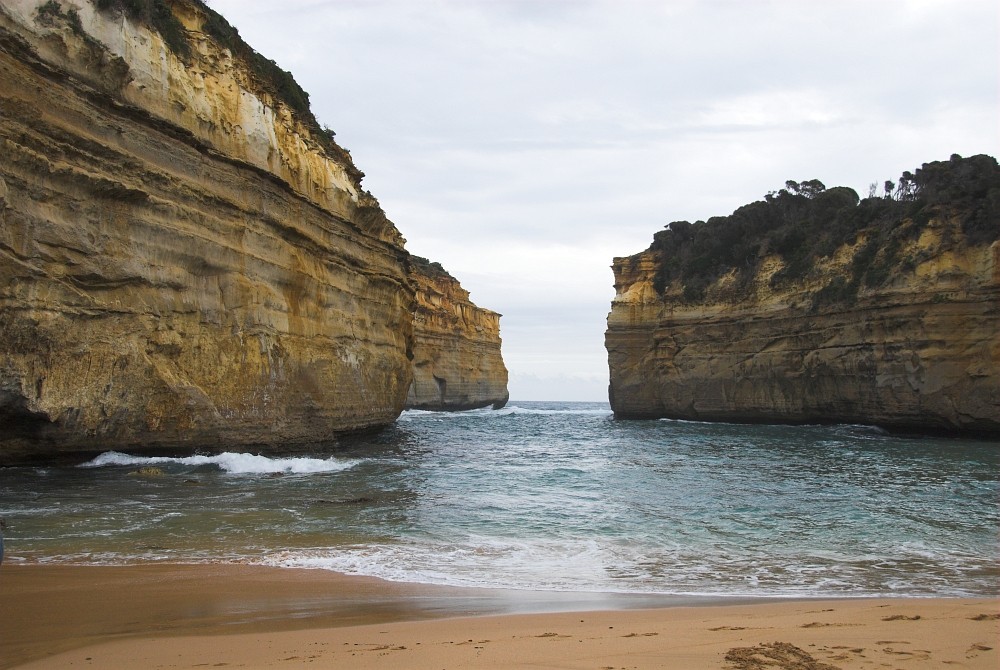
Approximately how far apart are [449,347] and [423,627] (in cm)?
5289

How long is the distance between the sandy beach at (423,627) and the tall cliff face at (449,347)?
43.9 metres

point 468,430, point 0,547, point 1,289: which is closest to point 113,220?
point 1,289

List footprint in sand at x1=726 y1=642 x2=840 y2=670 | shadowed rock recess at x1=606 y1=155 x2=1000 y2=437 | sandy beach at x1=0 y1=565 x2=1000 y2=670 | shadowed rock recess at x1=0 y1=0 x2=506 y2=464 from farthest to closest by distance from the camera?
shadowed rock recess at x1=606 y1=155 x2=1000 y2=437 → shadowed rock recess at x1=0 y1=0 x2=506 y2=464 → sandy beach at x1=0 y1=565 x2=1000 y2=670 → footprint in sand at x1=726 y1=642 x2=840 y2=670

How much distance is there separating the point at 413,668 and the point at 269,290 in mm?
14662

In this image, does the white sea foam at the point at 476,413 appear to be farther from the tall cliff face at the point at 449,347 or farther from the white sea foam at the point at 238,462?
the white sea foam at the point at 238,462

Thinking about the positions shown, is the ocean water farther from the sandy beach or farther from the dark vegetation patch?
the dark vegetation patch

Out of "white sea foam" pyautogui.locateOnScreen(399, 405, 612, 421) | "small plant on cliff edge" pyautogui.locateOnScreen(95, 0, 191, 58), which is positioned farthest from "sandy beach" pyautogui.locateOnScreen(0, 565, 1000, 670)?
"white sea foam" pyautogui.locateOnScreen(399, 405, 612, 421)

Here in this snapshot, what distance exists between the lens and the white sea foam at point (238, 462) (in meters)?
13.6

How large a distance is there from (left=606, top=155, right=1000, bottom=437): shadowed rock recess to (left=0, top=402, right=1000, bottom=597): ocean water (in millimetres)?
8777

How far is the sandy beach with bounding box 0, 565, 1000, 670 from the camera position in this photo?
4.17 m

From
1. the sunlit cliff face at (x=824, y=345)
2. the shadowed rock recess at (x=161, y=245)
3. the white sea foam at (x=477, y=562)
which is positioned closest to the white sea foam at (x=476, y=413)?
the sunlit cliff face at (x=824, y=345)

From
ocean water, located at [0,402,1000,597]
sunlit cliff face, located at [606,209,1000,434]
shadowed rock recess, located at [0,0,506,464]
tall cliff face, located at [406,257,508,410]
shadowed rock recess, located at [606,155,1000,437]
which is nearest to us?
ocean water, located at [0,402,1000,597]

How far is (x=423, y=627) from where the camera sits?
506 cm

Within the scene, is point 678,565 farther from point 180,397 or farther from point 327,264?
point 327,264
